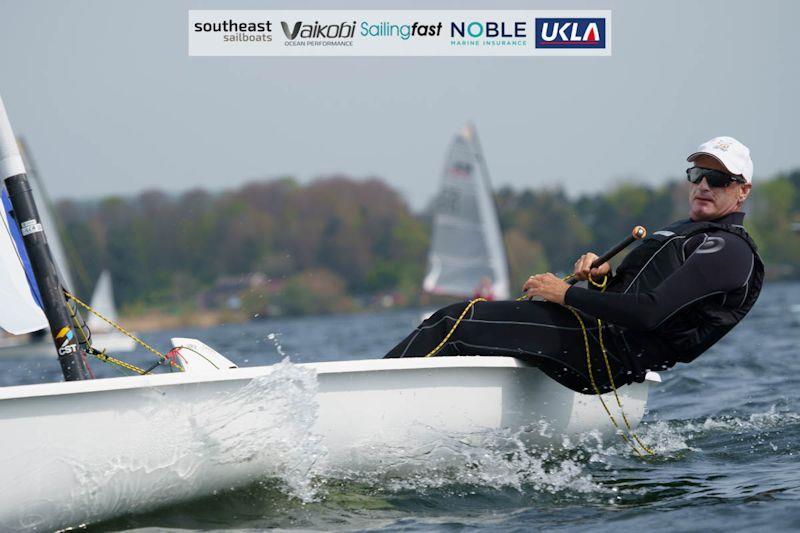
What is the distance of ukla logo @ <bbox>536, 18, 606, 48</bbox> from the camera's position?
744 centimetres

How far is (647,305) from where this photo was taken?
3.41m

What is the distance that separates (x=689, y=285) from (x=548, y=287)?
1.61 feet

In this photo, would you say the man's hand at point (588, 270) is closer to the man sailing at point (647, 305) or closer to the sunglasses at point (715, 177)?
the man sailing at point (647, 305)

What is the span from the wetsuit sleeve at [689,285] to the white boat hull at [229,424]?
1.42 ft

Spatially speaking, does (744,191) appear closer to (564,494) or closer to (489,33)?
(564,494)

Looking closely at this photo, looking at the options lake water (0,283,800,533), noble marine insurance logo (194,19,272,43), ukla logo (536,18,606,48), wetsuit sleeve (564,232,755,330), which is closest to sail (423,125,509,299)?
ukla logo (536,18,606,48)

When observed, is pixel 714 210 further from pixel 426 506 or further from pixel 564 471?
pixel 426 506

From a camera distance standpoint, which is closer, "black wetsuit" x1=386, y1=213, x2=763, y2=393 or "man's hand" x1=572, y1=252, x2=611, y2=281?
"black wetsuit" x1=386, y1=213, x2=763, y2=393

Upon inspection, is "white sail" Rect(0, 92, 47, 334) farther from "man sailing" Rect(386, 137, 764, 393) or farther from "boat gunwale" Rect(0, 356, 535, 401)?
"man sailing" Rect(386, 137, 764, 393)

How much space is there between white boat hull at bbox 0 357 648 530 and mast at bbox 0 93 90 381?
31.3 inches

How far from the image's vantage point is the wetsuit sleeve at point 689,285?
3.41 meters

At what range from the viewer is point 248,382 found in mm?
3240

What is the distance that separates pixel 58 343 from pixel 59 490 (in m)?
0.87

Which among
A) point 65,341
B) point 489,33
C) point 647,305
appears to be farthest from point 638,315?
point 489,33
